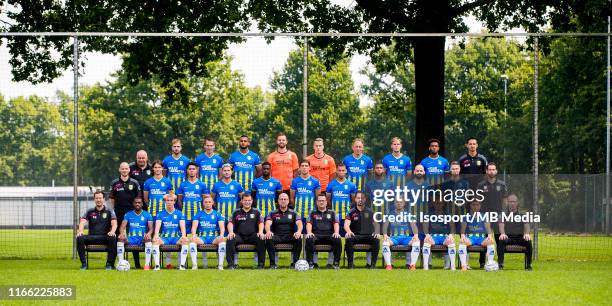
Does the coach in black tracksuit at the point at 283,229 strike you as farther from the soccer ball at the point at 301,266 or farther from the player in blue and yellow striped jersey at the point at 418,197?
the player in blue and yellow striped jersey at the point at 418,197

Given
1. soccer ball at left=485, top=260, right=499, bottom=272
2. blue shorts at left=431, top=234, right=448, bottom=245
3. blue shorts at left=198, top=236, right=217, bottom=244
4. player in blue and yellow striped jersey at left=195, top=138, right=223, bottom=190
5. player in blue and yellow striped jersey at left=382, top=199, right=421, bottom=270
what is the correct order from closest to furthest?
soccer ball at left=485, top=260, right=499, bottom=272
player in blue and yellow striped jersey at left=382, top=199, right=421, bottom=270
blue shorts at left=431, top=234, right=448, bottom=245
blue shorts at left=198, top=236, right=217, bottom=244
player in blue and yellow striped jersey at left=195, top=138, right=223, bottom=190

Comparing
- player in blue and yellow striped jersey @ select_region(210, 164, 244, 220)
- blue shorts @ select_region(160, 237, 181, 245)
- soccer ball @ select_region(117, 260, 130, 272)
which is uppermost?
player in blue and yellow striped jersey @ select_region(210, 164, 244, 220)

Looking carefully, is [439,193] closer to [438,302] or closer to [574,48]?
[438,302]

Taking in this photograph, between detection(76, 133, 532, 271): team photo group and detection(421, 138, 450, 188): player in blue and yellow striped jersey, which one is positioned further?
detection(421, 138, 450, 188): player in blue and yellow striped jersey

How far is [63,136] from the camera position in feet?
82.5

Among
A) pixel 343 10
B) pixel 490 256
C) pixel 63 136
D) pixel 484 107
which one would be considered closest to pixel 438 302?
pixel 490 256

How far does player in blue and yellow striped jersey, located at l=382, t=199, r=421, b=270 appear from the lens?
14.4 meters

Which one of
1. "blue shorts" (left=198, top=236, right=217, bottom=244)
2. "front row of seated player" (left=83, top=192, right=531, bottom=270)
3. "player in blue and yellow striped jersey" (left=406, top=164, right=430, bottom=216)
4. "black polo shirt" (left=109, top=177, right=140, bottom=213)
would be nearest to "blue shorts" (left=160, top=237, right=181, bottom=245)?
"front row of seated player" (left=83, top=192, right=531, bottom=270)

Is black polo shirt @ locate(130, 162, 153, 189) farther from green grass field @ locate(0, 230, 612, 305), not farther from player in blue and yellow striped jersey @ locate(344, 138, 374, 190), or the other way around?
player in blue and yellow striped jersey @ locate(344, 138, 374, 190)

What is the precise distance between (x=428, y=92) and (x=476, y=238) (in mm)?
4132

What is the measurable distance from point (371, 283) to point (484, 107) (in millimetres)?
12782

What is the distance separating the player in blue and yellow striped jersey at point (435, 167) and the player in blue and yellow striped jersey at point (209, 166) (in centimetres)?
360

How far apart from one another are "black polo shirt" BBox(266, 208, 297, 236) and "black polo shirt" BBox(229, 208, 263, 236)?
194 millimetres

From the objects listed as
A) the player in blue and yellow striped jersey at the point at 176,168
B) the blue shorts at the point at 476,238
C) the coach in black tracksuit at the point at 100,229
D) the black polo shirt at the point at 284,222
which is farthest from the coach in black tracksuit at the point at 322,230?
the coach in black tracksuit at the point at 100,229
